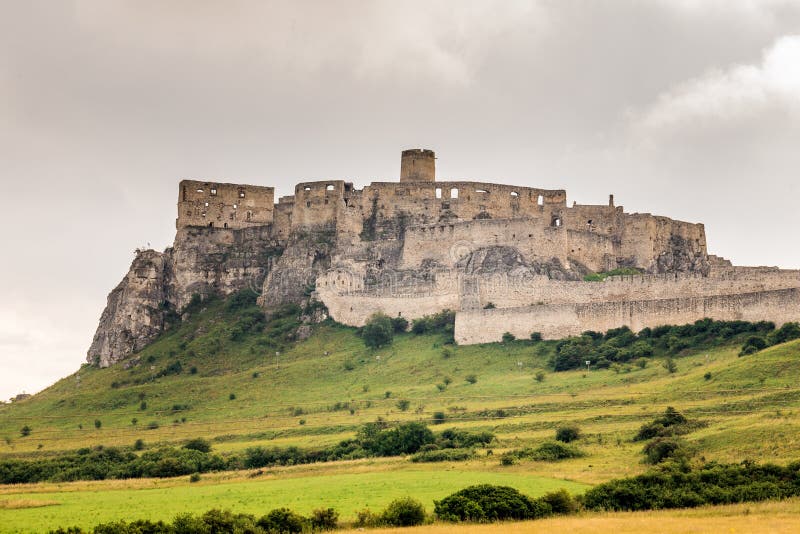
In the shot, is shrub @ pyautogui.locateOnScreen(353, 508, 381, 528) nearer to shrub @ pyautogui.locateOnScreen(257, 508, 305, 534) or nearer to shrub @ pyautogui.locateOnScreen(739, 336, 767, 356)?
shrub @ pyautogui.locateOnScreen(257, 508, 305, 534)

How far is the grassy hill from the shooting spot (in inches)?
1702

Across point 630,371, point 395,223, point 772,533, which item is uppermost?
point 395,223

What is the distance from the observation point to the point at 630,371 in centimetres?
5972

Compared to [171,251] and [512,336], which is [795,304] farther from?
[171,251]

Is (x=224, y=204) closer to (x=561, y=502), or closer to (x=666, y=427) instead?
(x=666, y=427)

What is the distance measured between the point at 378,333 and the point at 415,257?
10.3m

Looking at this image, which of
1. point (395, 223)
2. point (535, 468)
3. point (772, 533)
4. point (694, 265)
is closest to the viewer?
point (772, 533)

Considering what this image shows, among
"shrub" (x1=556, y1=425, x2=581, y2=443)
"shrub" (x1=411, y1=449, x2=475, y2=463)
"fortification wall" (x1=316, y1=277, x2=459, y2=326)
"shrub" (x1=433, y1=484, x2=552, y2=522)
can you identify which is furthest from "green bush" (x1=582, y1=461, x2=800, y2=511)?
"fortification wall" (x1=316, y1=277, x2=459, y2=326)

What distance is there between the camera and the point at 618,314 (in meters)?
66.7

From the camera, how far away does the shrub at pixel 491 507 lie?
3625 centimetres

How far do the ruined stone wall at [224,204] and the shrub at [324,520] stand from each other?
57592 millimetres

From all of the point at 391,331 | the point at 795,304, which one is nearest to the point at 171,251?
the point at 391,331


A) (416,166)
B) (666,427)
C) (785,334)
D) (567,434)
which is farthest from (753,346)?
(416,166)

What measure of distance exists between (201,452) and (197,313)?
105 ft
